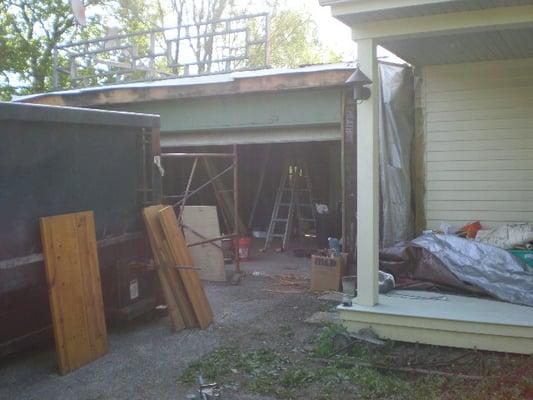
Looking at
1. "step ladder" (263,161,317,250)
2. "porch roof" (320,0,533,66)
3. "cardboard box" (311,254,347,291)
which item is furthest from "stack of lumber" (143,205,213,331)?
"step ladder" (263,161,317,250)

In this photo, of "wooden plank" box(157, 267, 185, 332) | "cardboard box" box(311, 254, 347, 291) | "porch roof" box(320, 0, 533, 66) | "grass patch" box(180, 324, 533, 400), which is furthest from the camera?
"cardboard box" box(311, 254, 347, 291)

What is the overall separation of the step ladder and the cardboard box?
380cm

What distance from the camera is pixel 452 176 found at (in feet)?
22.7

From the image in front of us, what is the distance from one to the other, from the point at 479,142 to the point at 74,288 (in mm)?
5011

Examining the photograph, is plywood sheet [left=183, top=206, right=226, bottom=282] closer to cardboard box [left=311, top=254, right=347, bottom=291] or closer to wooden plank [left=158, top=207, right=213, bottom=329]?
cardboard box [left=311, top=254, right=347, bottom=291]

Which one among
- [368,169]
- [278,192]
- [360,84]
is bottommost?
[278,192]

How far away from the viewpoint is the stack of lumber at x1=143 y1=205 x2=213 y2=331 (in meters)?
5.49

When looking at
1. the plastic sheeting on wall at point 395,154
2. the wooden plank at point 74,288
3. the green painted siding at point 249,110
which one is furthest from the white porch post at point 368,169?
the green painted siding at point 249,110

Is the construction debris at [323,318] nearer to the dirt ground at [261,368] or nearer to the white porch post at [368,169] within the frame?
the dirt ground at [261,368]

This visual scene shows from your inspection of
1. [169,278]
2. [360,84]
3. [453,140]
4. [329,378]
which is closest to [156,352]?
[169,278]

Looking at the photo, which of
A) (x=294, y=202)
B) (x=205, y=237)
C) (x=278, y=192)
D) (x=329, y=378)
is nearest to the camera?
(x=329, y=378)

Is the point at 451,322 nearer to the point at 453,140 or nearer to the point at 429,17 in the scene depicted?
the point at 429,17

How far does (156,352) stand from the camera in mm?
4918

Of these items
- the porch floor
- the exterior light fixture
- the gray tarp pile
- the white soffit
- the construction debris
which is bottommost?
the construction debris
